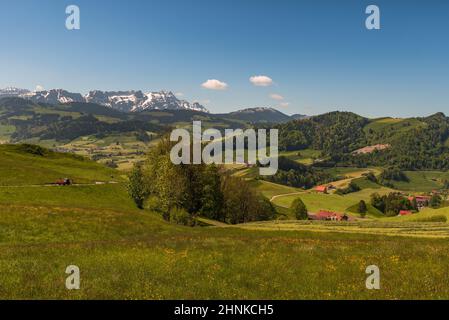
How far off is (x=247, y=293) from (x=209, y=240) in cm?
1543

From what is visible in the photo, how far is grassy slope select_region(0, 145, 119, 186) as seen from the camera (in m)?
93.8

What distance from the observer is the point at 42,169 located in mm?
110438

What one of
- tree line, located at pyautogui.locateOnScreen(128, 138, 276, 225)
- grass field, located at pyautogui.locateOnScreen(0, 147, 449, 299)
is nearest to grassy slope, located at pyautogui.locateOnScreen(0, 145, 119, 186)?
tree line, located at pyautogui.locateOnScreen(128, 138, 276, 225)

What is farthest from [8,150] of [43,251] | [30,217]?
[43,251]

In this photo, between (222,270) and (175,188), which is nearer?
(222,270)

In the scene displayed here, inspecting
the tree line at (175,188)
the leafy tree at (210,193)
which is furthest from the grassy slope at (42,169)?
the leafy tree at (210,193)

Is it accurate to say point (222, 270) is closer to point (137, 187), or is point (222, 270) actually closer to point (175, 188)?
point (175, 188)

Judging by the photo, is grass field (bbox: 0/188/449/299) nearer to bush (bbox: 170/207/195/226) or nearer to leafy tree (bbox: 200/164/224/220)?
bush (bbox: 170/207/195/226)

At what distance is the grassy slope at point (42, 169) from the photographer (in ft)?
308

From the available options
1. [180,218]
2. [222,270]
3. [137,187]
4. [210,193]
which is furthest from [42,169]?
[222,270]

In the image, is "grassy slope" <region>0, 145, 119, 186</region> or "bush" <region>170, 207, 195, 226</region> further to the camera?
"grassy slope" <region>0, 145, 119, 186</region>

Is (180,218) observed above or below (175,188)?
below

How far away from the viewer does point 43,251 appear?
26156mm
